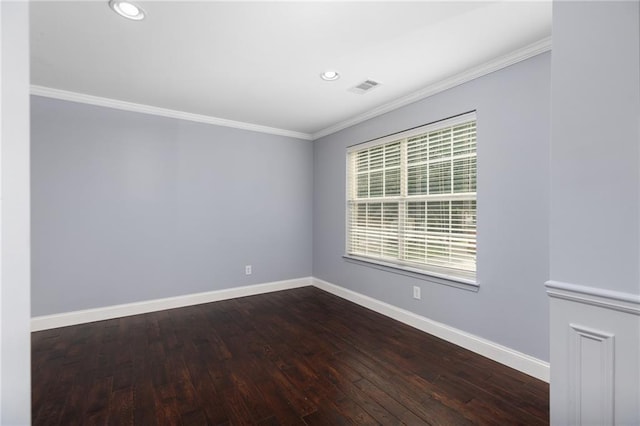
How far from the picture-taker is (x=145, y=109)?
11.5 ft

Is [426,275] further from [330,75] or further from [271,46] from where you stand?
[271,46]

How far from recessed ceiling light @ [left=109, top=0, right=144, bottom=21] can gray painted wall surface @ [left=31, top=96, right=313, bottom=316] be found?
6.19 feet

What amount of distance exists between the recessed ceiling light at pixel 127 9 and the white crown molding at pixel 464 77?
2450mm

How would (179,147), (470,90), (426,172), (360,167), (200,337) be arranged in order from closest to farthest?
(470,90)
(200,337)
(426,172)
(179,147)
(360,167)

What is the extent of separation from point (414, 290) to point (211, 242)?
105 inches

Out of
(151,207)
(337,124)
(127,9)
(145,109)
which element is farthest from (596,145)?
(145,109)

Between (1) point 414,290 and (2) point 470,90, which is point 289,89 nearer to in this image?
(2) point 470,90

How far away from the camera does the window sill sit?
2.61 meters

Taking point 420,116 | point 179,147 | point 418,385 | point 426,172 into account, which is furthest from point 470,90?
point 179,147

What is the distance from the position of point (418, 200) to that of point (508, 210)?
2.98ft

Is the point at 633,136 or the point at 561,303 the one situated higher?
the point at 633,136

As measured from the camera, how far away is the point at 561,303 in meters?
1.22

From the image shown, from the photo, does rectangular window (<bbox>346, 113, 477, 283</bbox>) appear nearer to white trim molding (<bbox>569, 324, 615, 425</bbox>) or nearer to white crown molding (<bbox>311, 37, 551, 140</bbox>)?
white crown molding (<bbox>311, 37, 551, 140</bbox>)

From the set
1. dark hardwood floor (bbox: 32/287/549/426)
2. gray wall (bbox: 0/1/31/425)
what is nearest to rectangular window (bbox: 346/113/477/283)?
dark hardwood floor (bbox: 32/287/549/426)
